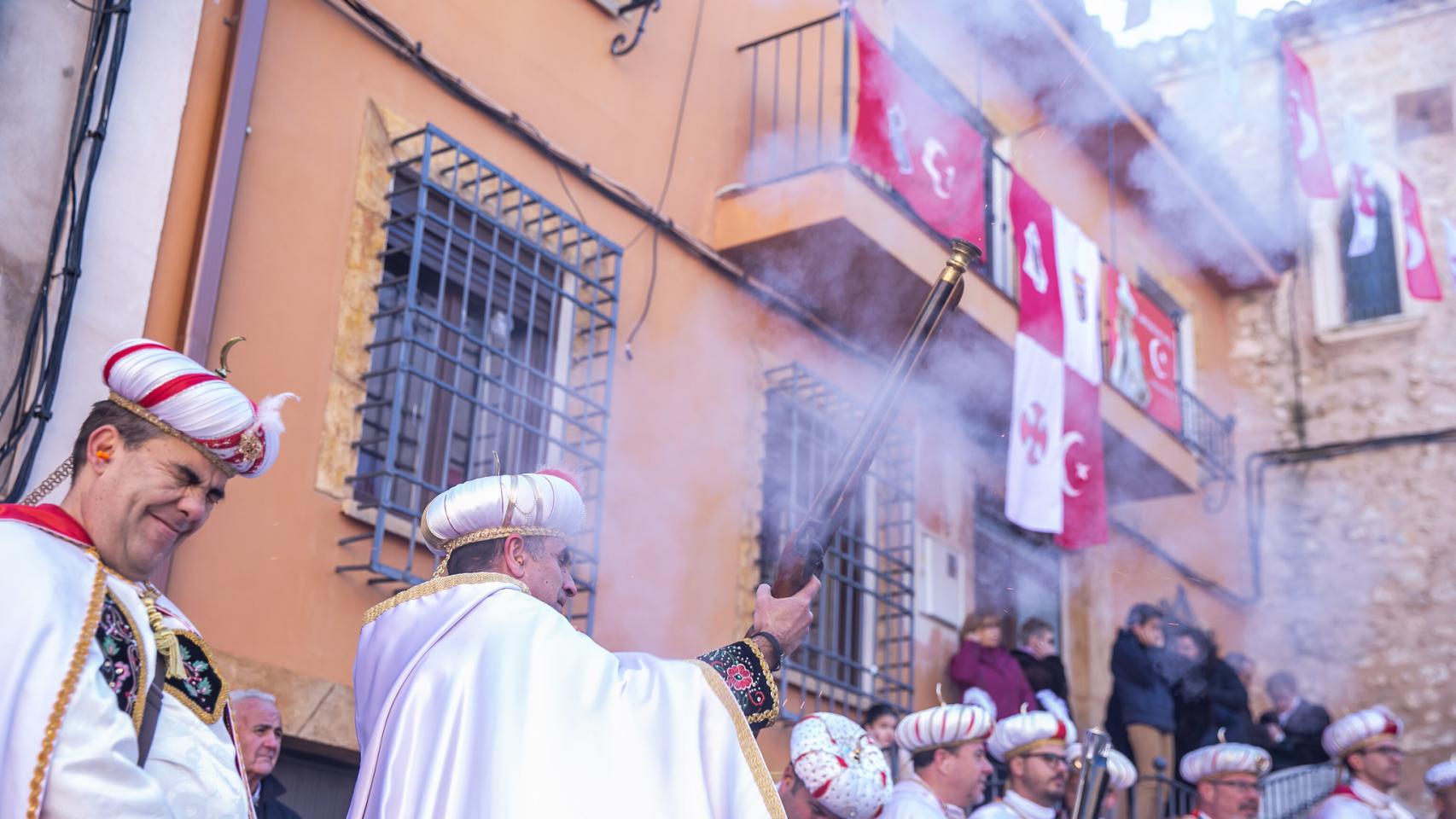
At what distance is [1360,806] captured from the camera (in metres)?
8.42

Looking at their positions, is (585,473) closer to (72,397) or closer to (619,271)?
(619,271)

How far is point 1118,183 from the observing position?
1255 cm

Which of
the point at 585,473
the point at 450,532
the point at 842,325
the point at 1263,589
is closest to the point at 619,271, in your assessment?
the point at 585,473

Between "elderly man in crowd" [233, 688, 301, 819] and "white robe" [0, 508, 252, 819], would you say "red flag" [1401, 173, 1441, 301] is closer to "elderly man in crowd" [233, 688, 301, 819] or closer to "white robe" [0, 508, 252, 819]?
"elderly man in crowd" [233, 688, 301, 819]

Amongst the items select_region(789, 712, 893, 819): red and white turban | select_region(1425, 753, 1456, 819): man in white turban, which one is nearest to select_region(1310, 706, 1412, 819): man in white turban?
select_region(1425, 753, 1456, 819): man in white turban

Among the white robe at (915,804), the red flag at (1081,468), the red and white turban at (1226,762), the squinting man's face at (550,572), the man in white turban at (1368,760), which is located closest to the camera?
the squinting man's face at (550,572)

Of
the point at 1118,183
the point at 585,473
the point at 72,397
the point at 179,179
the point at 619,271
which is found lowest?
the point at 72,397

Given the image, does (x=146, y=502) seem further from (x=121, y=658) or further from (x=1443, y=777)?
(x=1443, y=777)

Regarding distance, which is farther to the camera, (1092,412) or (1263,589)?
(1263,589)

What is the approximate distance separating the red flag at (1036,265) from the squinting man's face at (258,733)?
5.20 metres

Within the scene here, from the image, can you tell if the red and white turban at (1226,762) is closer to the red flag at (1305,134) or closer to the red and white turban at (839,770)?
the red and white turban at (839,770)

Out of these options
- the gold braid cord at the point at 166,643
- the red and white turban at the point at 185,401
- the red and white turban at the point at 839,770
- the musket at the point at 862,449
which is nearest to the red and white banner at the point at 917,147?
the red and white turban at the point at 839,770

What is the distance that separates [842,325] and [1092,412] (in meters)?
1.68

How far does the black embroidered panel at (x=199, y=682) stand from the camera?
2857mm
